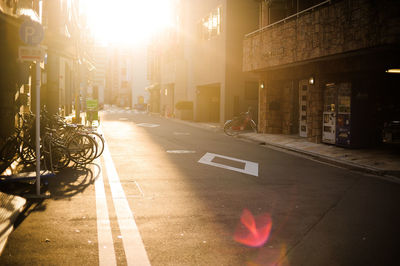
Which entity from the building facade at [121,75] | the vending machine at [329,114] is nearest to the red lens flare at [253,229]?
the vending machine at [329,114]

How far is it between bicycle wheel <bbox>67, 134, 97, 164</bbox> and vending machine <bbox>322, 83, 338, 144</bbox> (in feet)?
32.1

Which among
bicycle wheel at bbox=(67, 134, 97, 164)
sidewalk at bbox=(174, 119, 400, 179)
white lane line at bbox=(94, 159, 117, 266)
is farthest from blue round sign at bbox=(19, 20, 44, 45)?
sidewalk at bbox=(174, 119, 400, 179)

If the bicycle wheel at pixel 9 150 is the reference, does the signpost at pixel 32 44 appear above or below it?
above

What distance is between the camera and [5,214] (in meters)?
5.81

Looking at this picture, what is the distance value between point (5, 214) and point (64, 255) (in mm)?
1673

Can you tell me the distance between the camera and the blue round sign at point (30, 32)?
725cm

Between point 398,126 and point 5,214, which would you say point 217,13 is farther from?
point 5,214

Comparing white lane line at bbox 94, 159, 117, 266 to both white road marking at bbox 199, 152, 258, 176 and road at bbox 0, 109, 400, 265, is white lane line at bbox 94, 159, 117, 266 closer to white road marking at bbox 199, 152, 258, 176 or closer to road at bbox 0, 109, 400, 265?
road at bbox 0, 109, 400, 265

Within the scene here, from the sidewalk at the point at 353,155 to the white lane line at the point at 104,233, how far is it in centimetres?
675

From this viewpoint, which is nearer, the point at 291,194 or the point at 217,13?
the point at 291,194

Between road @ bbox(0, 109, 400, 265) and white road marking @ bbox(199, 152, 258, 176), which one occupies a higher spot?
white road marking @ bbox(199, 152, 258, 176)

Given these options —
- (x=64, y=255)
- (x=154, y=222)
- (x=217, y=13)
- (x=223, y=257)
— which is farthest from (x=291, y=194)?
(x=217, y=13)

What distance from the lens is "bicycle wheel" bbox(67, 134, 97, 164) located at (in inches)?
425

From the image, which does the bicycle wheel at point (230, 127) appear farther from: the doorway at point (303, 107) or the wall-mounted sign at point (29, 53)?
the wall-mounted sign at point (29, 53)
